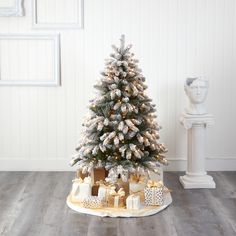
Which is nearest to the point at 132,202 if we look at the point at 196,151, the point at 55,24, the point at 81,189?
the point at 81,189

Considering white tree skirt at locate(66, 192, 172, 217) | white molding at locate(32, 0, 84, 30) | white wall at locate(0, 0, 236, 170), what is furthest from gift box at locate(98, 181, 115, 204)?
white molding at locate(32, 0, 84, 30)

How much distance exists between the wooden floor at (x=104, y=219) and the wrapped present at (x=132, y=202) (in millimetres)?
163

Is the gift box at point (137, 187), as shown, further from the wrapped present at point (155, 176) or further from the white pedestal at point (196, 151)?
the white pedestal at point (196, 151)

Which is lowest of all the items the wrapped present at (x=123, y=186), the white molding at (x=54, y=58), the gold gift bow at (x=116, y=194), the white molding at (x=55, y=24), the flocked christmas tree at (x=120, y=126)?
the gold gift bow at (x=116, y=194)

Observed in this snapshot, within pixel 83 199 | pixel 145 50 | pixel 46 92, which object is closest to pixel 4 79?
pixel 46 92

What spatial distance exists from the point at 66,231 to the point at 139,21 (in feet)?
8.03

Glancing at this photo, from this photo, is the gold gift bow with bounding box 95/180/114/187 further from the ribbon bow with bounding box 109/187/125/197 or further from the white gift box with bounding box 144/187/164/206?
the white gift box with bounding box 144/187/164/206

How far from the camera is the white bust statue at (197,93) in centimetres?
441

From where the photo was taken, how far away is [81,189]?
3977 mm

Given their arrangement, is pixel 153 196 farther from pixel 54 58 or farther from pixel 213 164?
pixel 54 58

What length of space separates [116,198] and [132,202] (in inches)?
5.3

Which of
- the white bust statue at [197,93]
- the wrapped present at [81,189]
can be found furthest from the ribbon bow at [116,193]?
the white bust statue at [197,93]

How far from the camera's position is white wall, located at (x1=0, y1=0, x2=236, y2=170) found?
4992mm

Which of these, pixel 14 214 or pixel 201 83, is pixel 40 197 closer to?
pixel 14 214
